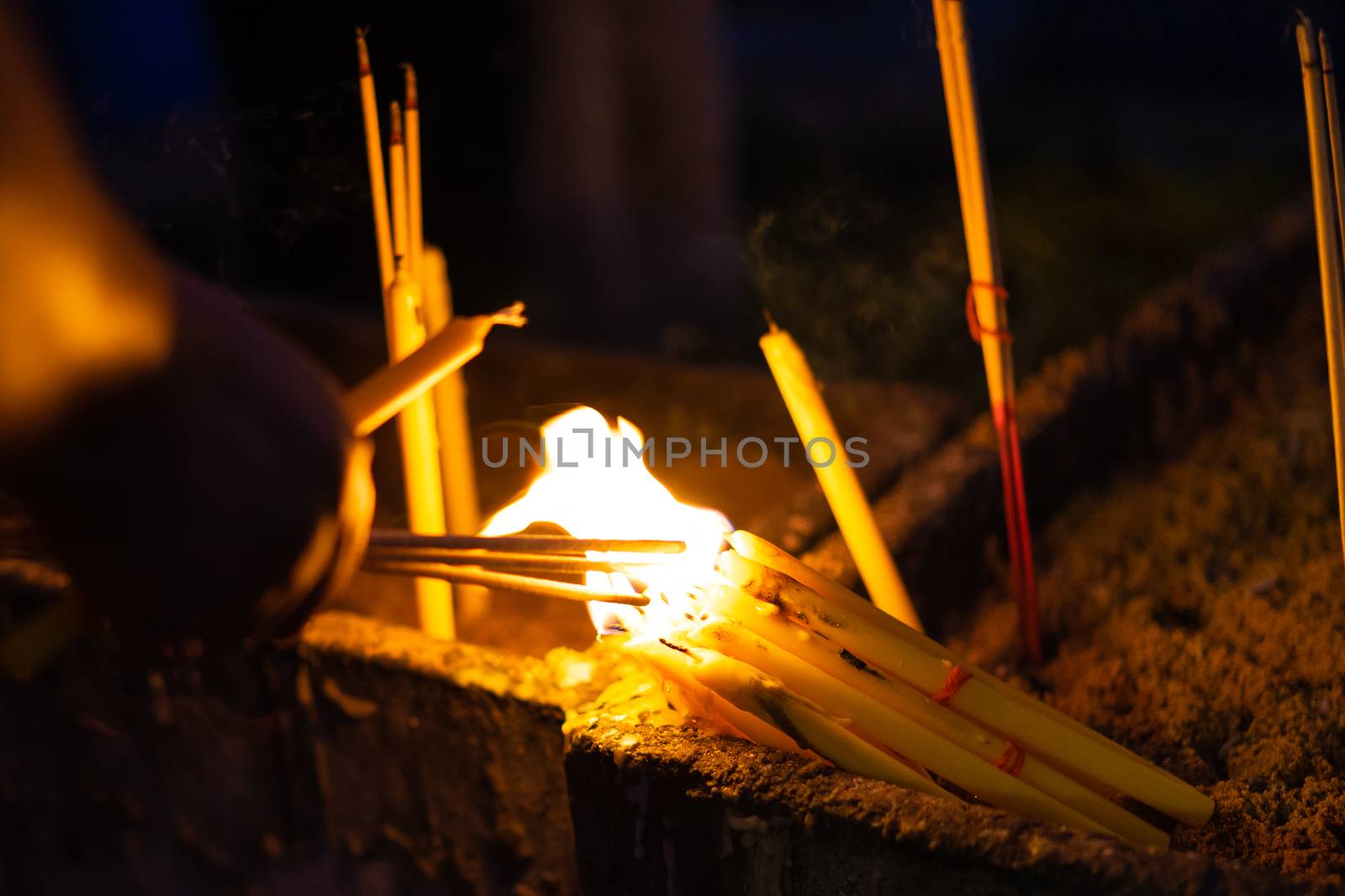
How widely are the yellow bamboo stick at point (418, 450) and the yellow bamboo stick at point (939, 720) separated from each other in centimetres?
74

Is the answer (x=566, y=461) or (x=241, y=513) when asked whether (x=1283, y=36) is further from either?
(x=241, y=513)

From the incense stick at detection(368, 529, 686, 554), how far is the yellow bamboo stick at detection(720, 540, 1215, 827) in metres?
0.11

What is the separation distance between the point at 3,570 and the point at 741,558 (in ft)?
4.89

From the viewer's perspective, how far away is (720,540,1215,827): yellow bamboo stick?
1.48 m

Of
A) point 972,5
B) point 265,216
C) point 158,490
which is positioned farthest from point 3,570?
point 972,5

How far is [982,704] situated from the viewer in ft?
4.96

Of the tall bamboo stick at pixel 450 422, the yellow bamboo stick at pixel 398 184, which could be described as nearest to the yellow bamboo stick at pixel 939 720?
the yellow bamboo stick at pixel 398 184

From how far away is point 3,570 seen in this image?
2.17 m

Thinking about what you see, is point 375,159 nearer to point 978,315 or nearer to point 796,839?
point 978,315

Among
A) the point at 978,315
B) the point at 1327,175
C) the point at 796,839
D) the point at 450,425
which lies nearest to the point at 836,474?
the point at 978,315

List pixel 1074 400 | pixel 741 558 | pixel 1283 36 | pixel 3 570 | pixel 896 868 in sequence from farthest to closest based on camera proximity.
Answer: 1. pixel 1074 400
2. pixel 3 570
3. pixel 1283 36
4. pixel 741 558
5. pixel 896 868

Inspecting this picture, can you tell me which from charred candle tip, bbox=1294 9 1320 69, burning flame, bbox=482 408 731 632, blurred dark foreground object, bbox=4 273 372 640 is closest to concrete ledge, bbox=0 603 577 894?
burning flame, bbox=482 408 731 632

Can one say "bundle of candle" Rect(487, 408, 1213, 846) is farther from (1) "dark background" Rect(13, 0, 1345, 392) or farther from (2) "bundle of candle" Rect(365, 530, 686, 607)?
(1) "dark background" Rect(13, 0, 1345, 392)

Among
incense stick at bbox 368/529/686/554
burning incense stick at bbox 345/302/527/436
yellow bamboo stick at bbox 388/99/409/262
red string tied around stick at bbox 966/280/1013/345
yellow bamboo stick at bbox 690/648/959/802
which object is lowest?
yellow bamboo stick at bbox 690/648/959/802
